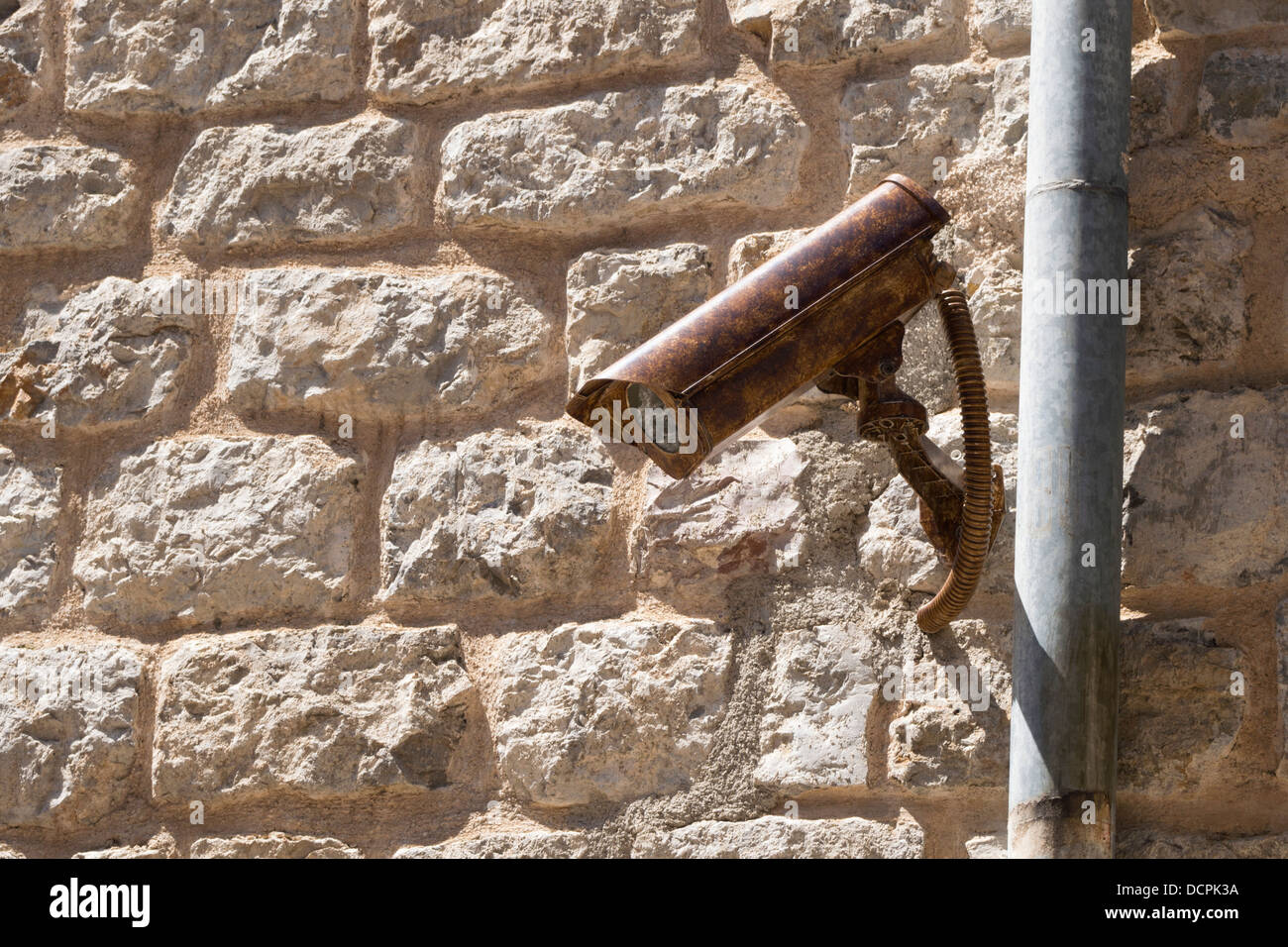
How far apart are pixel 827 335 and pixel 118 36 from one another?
1.44 m

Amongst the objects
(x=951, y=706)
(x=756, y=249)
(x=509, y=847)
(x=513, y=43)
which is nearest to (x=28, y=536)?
(x=509, y=847)

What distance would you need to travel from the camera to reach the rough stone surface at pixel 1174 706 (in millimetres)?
1874

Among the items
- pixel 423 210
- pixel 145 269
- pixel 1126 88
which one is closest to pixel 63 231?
pixel 145 269

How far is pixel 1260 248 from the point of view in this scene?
6.51 feet

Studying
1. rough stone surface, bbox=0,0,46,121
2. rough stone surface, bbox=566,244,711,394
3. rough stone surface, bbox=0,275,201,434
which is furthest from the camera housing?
rough stone surface, bbox=0,0,46,121

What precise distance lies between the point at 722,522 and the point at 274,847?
30.9 inches

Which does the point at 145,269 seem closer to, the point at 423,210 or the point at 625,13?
the point at 423,210

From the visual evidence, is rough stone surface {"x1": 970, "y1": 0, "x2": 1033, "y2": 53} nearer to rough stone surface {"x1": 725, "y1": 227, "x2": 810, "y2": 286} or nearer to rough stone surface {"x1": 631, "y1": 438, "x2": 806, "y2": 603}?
rough stone surface {"x1": 725, "y1": 227, "x2": 810, "y2": 286}

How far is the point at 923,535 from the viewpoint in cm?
205

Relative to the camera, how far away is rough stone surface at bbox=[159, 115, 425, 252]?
2.39 m

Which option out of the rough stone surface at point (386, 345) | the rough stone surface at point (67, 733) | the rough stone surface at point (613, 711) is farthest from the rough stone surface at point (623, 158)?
the rough stone surface at point (67, 733)

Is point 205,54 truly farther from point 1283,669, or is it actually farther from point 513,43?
point 1283,669

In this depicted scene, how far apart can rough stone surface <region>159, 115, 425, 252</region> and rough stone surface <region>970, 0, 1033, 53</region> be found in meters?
0.87

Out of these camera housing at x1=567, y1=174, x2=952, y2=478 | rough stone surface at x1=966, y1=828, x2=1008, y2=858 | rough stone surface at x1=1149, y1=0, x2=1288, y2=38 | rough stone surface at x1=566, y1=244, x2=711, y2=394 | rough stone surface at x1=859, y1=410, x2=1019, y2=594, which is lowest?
rough stone surface at x1=966, y1=828, x2=1008, y2=858
